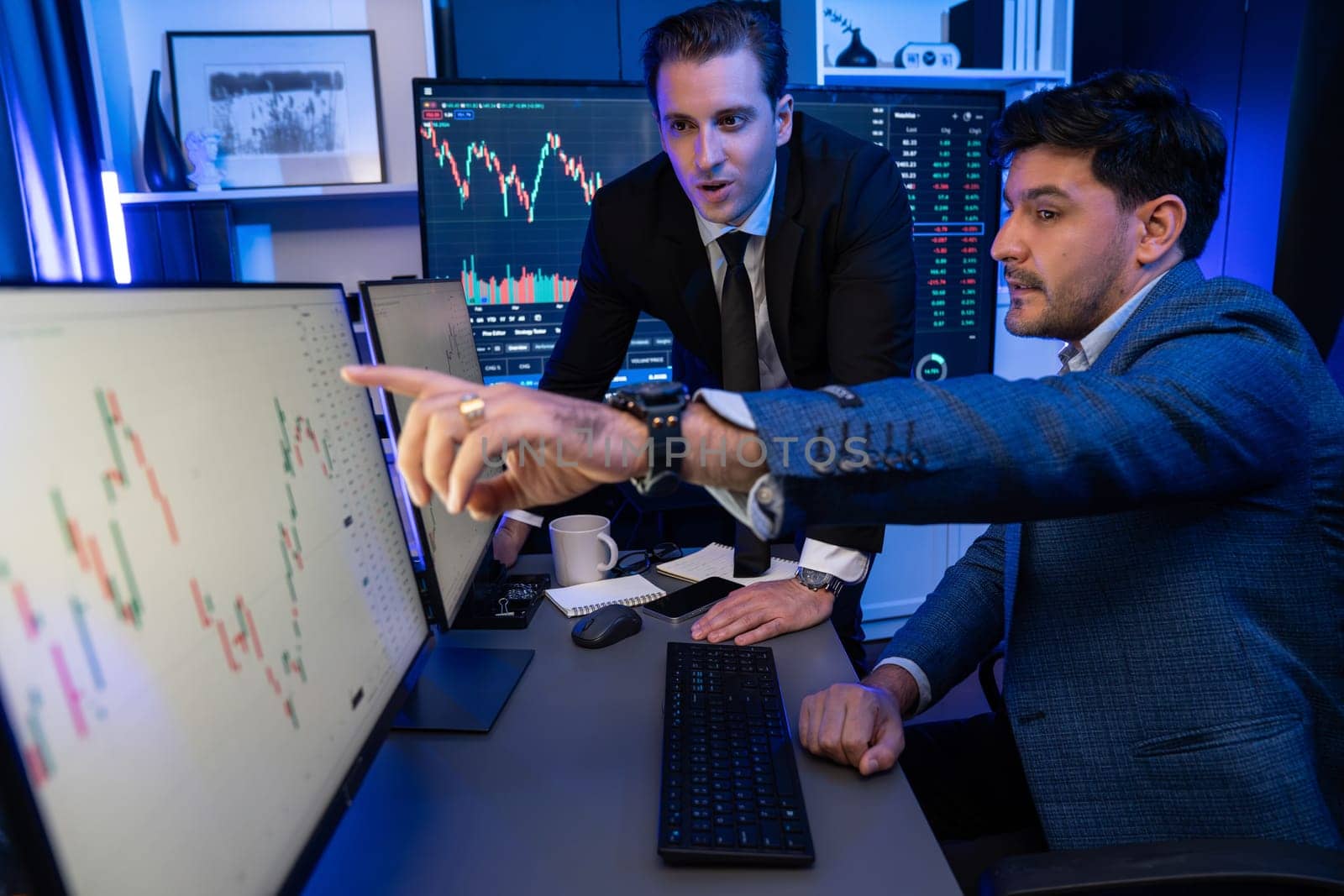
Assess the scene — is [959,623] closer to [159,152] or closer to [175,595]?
[175,595]

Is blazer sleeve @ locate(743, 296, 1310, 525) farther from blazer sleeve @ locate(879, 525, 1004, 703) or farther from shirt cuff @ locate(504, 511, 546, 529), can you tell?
shirt cuff @ locate(504, 511, 546, 529)

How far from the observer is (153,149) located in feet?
7.38

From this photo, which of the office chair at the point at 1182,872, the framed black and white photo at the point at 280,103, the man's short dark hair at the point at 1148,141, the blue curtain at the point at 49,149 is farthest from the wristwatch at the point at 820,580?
the framed black and white photo at the point at 280,103

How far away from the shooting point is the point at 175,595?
44 centimetres

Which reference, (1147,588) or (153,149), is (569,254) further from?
(1147,588)

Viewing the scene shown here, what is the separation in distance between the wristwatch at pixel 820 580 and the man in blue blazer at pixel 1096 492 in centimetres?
11

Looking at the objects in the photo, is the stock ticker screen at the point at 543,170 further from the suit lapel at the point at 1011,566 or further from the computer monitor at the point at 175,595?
the computer monitor at the point at 175,595

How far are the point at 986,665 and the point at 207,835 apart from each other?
1.05 meters

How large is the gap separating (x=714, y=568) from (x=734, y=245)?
27.7 inches

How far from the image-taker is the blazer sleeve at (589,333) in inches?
69.7

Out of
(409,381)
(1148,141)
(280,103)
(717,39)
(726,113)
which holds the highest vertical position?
(280,103)

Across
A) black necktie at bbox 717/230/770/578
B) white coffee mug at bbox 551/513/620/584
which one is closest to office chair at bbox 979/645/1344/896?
white coffee mug at bbox 551/513/620/584

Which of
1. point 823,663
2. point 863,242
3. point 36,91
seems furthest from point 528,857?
point 36,91

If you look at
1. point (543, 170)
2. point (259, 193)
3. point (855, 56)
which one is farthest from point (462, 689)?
point (855, 56)
